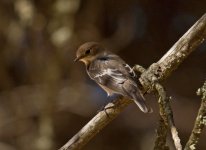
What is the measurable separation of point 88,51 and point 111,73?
0.65 meters

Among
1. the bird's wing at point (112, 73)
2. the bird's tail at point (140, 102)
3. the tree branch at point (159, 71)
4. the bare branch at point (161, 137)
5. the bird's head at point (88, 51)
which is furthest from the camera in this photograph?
the bird's head at point (88, 51)

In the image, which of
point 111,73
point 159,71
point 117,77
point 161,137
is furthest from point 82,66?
point 161,137

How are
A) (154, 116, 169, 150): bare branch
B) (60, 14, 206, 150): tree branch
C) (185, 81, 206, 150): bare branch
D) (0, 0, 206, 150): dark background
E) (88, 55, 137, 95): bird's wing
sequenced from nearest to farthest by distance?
(185, 81, 206, 150): bare branch
(154, 116, 169, 150): bare branch
(60, 14, 206, 150): tree branch
(88, 55, 137, 95): bird's wing
(0, 0, 206, 150): dark background

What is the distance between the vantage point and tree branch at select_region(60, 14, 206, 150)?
266 centimetres

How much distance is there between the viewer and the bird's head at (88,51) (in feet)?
15.7

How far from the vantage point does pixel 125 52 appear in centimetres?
707

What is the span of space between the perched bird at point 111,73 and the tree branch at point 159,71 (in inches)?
23.6

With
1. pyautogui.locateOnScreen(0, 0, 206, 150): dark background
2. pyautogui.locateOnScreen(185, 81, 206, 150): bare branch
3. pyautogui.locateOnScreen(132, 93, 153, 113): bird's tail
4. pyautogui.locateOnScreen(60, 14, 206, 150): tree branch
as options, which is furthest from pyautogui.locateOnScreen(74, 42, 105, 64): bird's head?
pyautogui.locateOnScreen(185, 81, 206, 150): bare branch

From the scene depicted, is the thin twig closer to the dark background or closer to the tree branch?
the tree branch

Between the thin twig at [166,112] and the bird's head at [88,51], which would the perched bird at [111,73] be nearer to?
the bird's head at [88,51]

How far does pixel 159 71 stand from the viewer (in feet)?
8.77

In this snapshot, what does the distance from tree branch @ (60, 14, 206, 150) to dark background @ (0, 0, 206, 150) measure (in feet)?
11.3

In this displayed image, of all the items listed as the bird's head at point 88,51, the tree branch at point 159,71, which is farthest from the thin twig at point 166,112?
the bird's head at point 88,51

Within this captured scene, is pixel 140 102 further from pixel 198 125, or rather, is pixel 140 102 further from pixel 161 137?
pixel 198 125
